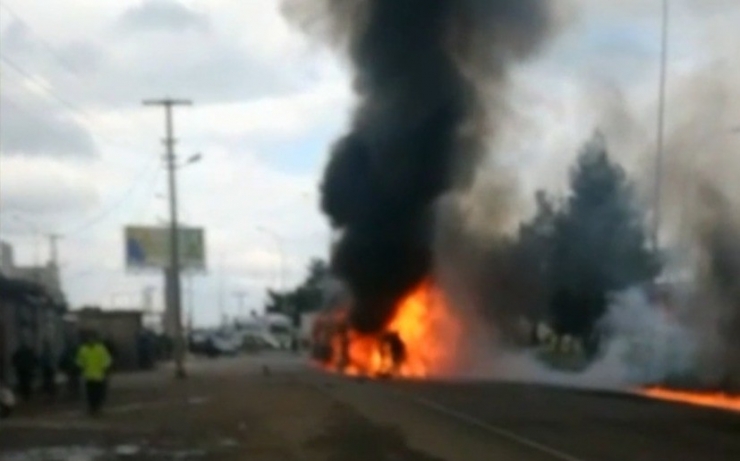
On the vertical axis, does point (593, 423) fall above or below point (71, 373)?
below

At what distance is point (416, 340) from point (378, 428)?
35859 millimetres

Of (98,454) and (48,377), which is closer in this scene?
(98,454)

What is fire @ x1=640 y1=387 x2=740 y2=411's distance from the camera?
119 feet

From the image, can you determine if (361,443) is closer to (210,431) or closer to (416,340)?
(210,431)

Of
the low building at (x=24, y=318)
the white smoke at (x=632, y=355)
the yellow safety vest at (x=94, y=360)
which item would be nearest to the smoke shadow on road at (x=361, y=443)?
the yellow safety vest at (x=94, y=360)

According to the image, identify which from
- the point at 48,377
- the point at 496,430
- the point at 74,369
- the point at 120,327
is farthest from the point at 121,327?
the point at 496,430

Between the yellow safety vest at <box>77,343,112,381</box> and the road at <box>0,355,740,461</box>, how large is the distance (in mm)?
949

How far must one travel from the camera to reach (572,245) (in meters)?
78.4

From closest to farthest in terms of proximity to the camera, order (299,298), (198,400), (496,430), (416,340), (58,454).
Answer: (58,454) → (496,430) → (198,400) → (416,340) → (299,298)

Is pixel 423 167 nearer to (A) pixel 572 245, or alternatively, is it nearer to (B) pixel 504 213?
(B) pixel 504 213

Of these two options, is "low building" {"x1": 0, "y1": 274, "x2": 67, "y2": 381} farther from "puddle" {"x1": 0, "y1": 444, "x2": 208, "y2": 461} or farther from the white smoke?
"puddle" {"x1": 0, "y1": 444, "x2": 208, "y2": 461}

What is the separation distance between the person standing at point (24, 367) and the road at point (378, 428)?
124 centimetres

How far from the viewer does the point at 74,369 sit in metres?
44.1

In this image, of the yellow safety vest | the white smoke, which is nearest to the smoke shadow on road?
the yellow safety vest
